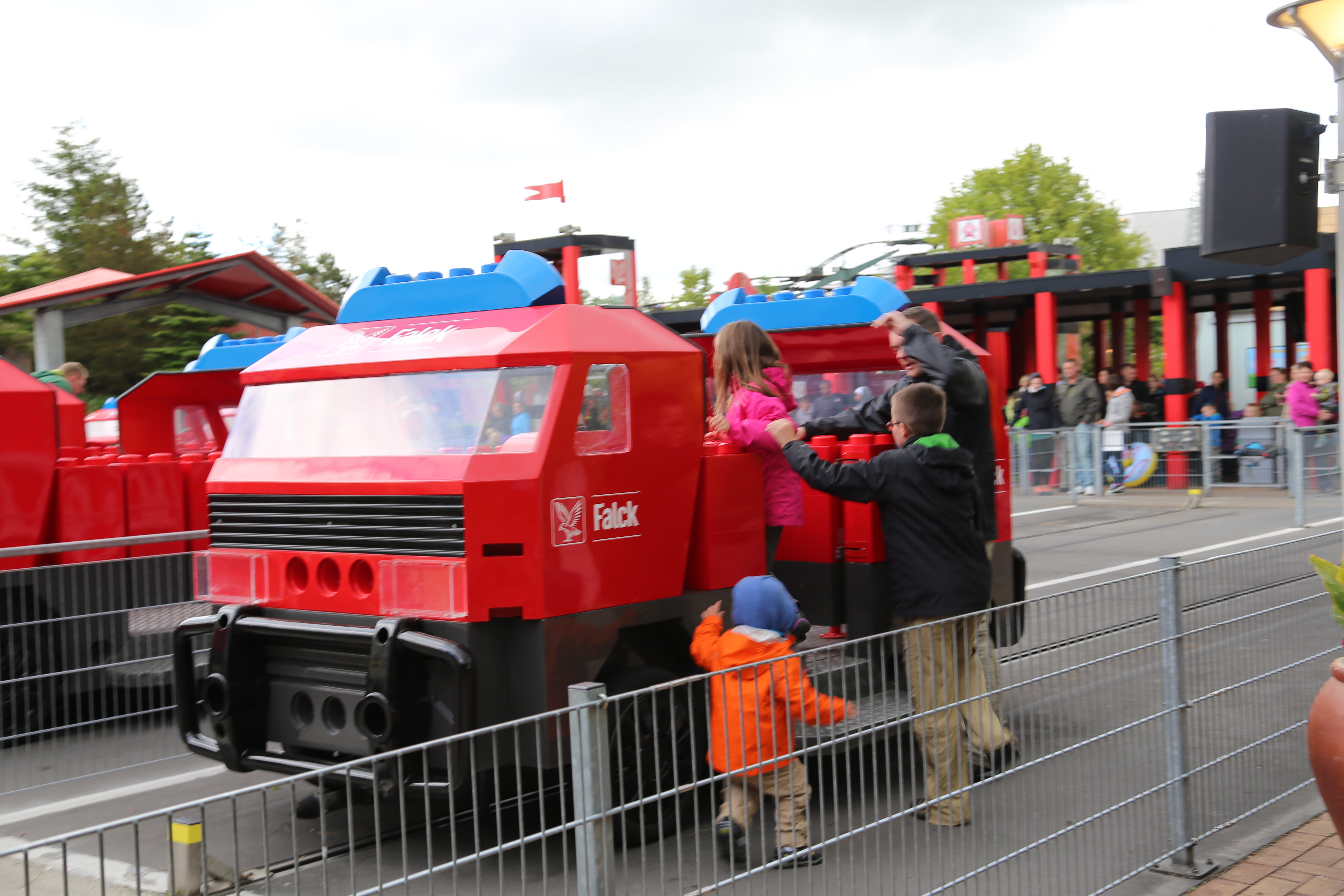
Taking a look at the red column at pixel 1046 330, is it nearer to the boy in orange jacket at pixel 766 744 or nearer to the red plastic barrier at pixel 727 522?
the red plastic barrier at pixel 727 522

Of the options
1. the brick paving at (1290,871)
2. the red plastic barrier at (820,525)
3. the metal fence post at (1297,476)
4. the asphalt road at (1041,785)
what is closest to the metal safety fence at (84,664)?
the asphalt road at (1041,785)

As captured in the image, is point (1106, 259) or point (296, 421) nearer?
point (296, 421)

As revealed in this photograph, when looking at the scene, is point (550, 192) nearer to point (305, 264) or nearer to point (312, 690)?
point (312, 690)

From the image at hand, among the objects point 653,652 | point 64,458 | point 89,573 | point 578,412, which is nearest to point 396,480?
point 578,412

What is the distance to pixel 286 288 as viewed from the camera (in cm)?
1363

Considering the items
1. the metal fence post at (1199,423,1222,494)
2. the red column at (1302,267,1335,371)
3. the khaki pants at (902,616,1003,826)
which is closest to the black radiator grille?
the khaki pants at (902,616,1003,826)

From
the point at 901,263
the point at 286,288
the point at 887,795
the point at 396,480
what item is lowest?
the point at 887,795

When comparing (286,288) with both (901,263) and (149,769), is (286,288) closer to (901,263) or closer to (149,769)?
(149,769)

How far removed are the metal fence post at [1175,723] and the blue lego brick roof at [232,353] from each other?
614 cm

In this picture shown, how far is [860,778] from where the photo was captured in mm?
3582

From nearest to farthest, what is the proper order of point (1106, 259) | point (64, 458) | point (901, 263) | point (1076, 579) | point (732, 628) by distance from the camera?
point (732, 628), point (64, 458), point (1076, 579), point (901, 263), point (1106, 259)

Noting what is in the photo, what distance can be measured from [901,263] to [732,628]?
31991 millimetres

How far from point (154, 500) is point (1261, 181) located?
6.97m

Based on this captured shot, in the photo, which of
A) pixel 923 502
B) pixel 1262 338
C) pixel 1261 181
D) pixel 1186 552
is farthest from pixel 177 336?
pixel 1261 181
